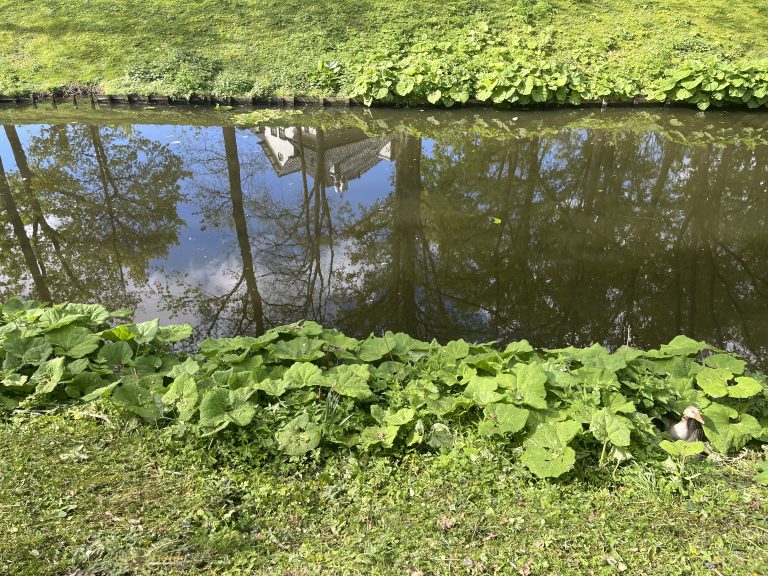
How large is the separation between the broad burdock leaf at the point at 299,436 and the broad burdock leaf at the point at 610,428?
1470mm

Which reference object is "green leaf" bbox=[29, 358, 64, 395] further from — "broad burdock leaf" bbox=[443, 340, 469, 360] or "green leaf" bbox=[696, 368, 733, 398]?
"green leaf" bbox=[696, 368, 733, 398]

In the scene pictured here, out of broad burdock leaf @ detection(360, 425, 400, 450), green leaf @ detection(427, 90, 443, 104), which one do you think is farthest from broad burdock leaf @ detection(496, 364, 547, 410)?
green leaf @ detection(427, 90, 443, 104)

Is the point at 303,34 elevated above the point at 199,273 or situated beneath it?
elevated above

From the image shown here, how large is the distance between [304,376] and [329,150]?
20.9 feet

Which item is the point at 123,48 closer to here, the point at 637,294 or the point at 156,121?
the point at 156,121

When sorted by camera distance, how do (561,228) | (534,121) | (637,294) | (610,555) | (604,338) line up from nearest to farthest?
(610,555), (604,338), (637,294), (561,228), (534,121)

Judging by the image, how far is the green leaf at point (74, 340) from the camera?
137 inches

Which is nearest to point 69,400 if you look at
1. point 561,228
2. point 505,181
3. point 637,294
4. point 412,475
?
point 412,475

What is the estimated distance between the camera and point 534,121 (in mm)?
10336

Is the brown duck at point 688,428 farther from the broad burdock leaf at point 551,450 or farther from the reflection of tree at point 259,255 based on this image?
the reflection of tree at point 259,255

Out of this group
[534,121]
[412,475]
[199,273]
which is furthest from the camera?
[534,121]

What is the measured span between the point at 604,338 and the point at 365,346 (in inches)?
88.1

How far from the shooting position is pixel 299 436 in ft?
9.38

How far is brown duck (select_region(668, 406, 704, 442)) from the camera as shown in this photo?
296 centimetres
